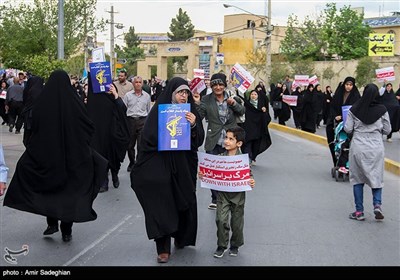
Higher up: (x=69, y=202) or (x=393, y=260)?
(x=69, y=202)

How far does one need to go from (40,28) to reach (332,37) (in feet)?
128

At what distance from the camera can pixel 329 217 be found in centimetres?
873

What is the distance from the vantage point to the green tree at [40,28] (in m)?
30.8

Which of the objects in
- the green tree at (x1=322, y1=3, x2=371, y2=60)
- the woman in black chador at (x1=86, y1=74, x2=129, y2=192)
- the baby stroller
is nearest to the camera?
the woman in black chador at (x1=86, y1=74, x2=129, y2=192)

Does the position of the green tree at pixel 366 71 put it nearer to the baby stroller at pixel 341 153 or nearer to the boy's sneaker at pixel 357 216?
the baby stroller at pixel 341 153

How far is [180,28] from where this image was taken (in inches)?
4545

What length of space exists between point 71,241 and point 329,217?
11.4 feet

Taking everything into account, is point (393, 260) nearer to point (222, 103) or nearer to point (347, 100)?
point (222, 103)

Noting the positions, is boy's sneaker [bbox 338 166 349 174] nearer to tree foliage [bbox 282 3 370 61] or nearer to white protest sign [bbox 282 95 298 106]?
white protest sign [bbox 282 95 298 106]

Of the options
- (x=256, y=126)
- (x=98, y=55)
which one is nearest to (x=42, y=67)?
(x=256, y=126)

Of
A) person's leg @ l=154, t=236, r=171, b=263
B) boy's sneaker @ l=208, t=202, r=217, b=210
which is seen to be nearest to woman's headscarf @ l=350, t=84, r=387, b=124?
boy's sneaker @ l=208, t=202, r=217, b=210

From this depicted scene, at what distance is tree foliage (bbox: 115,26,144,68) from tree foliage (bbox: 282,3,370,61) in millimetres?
41054

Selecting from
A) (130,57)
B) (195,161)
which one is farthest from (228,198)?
(130,57)

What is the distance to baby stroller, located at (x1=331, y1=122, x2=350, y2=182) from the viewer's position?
38.5 feet
